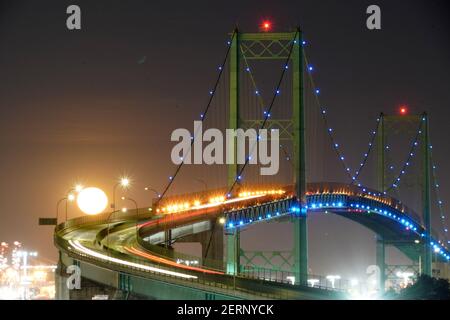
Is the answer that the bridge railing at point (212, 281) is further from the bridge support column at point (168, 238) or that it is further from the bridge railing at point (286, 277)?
the bridge support column at point (168, 238)

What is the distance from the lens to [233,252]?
89688 mm

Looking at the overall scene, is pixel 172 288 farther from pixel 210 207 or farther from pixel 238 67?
pixel 238 67

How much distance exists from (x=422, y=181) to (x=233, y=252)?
7026cm

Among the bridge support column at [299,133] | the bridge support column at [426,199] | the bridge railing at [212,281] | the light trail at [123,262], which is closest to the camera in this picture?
the bridge railing at [212,281]

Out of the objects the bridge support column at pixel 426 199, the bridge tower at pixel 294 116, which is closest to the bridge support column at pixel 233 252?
the bridge tower at pixel 294 116

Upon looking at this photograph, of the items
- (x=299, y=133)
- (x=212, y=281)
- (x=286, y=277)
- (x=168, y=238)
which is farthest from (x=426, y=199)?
(x=212, y=281)

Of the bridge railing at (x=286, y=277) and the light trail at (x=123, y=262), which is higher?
the light trail at (x=123, y=262)

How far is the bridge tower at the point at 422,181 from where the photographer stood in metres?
143

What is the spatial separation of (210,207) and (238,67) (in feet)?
37.7

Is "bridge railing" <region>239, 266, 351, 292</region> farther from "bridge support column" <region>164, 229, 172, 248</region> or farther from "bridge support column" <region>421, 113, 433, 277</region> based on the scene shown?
"bridge support column" <region>421, 113, 433, 277</region>

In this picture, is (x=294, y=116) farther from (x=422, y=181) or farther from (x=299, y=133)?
(x=422, y=181)

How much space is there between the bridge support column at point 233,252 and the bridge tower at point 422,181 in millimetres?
52323
